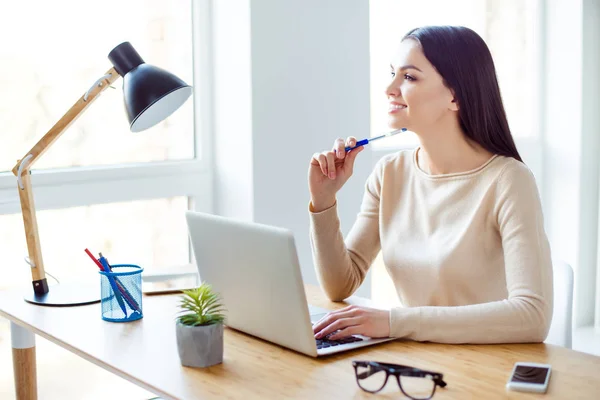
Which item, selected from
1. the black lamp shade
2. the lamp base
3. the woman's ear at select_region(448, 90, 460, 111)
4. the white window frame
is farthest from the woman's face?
the white window frame

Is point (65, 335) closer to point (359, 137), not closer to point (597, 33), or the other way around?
point (359, 137)

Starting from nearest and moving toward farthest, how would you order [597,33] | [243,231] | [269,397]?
1. [269,397]
2. [243,231]
3. [597,33]

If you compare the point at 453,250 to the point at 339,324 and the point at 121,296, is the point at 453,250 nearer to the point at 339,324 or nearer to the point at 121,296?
the point at 339,324

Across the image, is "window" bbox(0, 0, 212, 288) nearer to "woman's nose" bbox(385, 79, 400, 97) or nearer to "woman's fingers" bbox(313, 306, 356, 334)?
"woman's nose" bbox(385, 79, 400, 97)

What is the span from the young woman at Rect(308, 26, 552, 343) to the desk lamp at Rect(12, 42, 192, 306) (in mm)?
388

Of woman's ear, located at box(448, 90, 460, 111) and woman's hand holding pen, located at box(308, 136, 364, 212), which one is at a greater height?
woman's ear, located at box(448, 90, 460, 111)

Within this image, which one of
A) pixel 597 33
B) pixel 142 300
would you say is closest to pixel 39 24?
pixel 142 300

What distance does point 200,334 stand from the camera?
4.66 feet

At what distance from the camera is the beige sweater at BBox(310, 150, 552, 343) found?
1578 millimetres

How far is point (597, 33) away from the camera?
3855 millimetres

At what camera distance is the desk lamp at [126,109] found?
69.2 inches

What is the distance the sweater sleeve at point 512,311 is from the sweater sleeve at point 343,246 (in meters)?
0.33

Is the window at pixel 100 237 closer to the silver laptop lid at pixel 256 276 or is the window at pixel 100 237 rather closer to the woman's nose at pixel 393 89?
the silver laptop lid at pixel 256 276

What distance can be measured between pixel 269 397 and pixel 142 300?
0.63 metres
